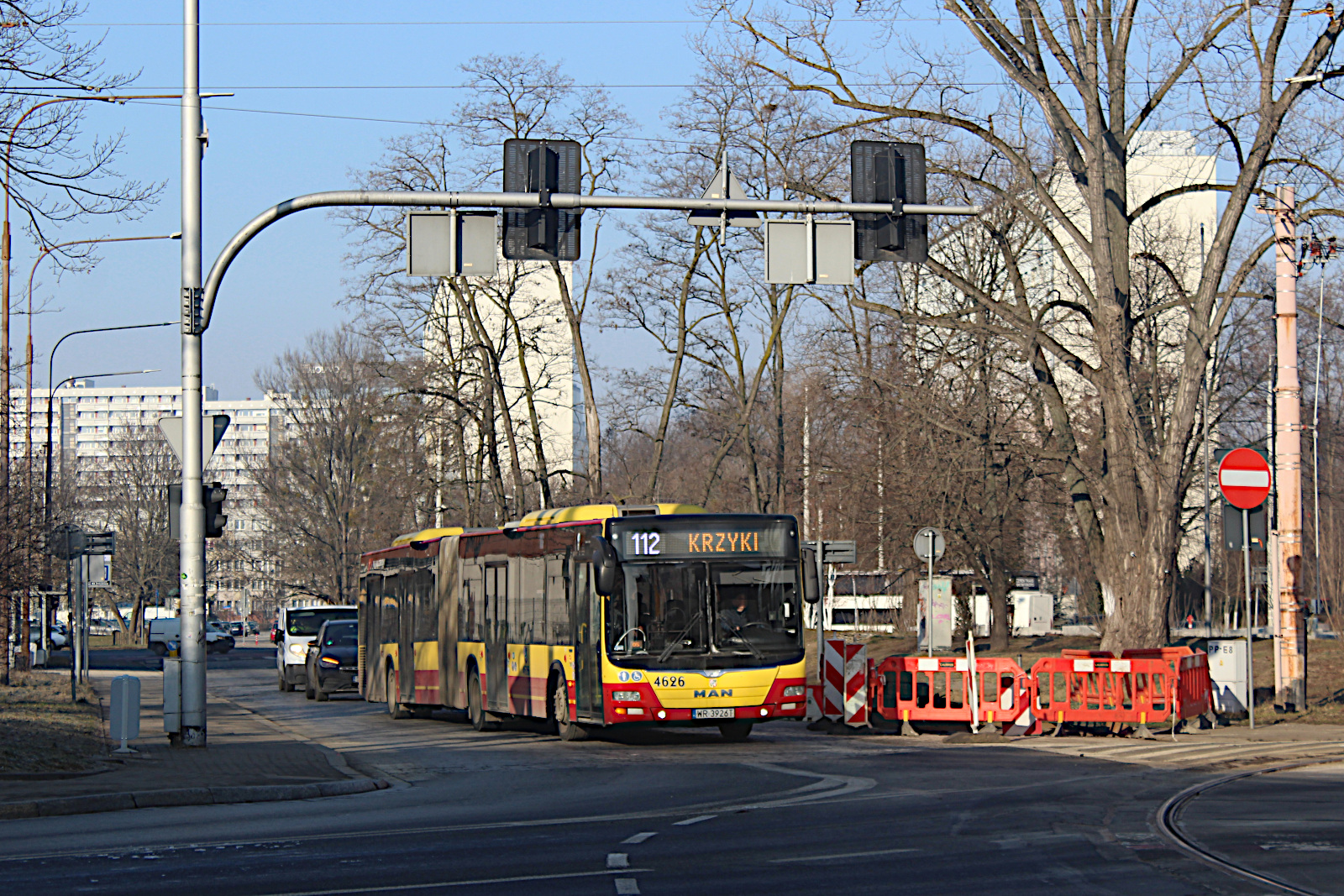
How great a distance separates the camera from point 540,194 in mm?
16656

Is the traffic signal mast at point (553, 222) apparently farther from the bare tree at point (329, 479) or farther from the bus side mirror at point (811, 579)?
the bare tree at point (329, 479)

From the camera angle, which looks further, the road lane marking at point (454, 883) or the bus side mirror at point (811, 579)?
the bus side mirror at point (811, 579)

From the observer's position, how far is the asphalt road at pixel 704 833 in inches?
352

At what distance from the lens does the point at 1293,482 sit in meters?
22.0

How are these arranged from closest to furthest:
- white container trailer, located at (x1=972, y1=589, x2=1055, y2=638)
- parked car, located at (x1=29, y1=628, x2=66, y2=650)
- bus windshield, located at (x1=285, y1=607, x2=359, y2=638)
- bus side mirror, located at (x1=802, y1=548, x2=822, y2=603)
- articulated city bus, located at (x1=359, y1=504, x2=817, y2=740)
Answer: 1. articulated city bus, located at (x1=359, y1=504, x2=817, y2=740)
2. bus side mirror, located at (x1=802, y1=548, x2=822, y2=603)
3. bus windshield, located at (x1=285, y1=607, x2=359, y2=638)
4. parked car, located at (x1=29, y1=628, x2=66, y2=650)
5. white container trailer, located at (x1=972, y1=589, x2=1055, y2=638)

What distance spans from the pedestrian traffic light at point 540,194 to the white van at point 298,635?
22458 mm

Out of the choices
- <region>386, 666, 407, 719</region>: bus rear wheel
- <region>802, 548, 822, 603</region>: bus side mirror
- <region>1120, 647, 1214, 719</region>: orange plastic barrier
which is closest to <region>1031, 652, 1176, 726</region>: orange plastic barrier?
<region>1120, 647, 1214, 719</region>: orange plastic barrier

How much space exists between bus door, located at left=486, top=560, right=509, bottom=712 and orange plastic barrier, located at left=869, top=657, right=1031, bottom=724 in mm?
5370

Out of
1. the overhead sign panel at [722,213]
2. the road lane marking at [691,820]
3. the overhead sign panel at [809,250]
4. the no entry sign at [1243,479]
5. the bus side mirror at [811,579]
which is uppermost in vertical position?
the overhead sign panel at [722,213]

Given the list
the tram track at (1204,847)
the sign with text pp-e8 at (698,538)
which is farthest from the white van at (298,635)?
the tram track at (1204,847)

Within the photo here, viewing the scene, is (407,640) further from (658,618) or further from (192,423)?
(658,618)

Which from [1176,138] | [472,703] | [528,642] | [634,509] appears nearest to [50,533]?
[472,703]

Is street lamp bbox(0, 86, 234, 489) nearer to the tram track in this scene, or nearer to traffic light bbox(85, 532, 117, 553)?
traffic light bbox(85, 532, 117, 553)

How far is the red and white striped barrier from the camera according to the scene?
69.7 ft
